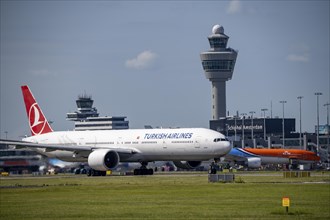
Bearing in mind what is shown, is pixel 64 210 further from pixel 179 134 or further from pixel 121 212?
pixel 179 134

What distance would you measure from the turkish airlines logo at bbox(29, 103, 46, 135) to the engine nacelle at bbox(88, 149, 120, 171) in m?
19.0

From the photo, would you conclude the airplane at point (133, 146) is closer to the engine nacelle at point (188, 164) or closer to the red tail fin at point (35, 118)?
the engine nacelle at point (188, 164)

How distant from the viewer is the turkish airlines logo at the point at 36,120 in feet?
409

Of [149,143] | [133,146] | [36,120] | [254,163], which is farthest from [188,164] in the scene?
[254,163]

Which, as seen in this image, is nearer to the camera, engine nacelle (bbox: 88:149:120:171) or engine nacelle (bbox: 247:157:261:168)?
engine nacelle (bbox: 88:149:120:171)

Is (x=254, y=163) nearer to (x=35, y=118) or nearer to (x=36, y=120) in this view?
(x=36, y=120)

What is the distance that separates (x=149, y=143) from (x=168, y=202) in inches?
2062

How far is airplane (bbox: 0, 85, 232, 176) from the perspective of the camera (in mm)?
104375

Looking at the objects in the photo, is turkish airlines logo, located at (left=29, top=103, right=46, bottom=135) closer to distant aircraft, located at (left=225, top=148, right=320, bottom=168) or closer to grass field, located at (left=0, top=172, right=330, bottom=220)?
distant aircraft, located at (left=225, top=148, right=320, bottom=168)

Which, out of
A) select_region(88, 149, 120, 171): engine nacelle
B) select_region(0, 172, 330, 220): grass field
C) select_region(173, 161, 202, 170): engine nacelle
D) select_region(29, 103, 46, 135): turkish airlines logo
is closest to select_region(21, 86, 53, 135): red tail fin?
select_region(29, 103, 46, 135): turkish airlines logo

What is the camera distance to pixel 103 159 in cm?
10588

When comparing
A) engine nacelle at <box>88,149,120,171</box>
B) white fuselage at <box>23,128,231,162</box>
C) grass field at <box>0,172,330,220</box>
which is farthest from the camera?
engine nacelle at <box>88,149,120,171</box>

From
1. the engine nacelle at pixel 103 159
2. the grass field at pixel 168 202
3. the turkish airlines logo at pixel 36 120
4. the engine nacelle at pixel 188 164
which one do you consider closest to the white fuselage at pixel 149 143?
the engine nacelle at pixel 103 159

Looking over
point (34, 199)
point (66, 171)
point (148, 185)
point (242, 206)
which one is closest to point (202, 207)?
point (242, 206)
